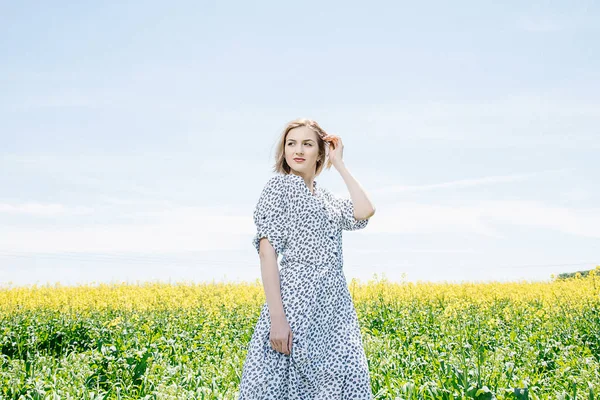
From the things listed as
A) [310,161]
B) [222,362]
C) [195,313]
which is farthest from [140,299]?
[310,161]

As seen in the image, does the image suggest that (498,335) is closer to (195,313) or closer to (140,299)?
(195,313)

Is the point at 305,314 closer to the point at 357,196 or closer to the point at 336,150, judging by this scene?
the point at 357,196

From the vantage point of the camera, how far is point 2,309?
9.65m

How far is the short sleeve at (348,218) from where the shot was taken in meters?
3.28

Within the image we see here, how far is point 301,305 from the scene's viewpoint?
288cm

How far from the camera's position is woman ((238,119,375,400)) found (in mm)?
2855

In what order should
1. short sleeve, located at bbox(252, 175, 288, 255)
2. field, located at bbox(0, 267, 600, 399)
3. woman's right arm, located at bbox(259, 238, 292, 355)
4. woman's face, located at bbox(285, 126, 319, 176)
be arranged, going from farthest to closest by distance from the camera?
field, located at bbox(0, 267, 600, 399), woman's face, located at bbox(285, 126, 319, 176), short sleeve, located at bbox(252, 175, 288, 255), woman's right arm, located at bbox(259, 238, 292, 355)

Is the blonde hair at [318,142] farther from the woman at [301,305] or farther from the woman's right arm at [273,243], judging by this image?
the woman's right arm at [273,243]

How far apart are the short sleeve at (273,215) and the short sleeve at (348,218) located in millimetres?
406

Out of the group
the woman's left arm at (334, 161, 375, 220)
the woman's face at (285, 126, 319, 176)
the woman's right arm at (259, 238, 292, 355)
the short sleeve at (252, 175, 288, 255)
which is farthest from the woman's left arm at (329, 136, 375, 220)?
the woman's right arm at (259, 238, 292, 355)

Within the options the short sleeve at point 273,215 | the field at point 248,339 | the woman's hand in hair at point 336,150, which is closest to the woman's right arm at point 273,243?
the short sleeve at point 273,215

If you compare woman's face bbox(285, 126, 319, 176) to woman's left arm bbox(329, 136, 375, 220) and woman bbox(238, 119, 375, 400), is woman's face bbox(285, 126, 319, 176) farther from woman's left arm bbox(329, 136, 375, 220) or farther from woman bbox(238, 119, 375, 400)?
woman's left arm bbox(329, 136, 375, 220)

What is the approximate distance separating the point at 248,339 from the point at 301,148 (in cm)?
477

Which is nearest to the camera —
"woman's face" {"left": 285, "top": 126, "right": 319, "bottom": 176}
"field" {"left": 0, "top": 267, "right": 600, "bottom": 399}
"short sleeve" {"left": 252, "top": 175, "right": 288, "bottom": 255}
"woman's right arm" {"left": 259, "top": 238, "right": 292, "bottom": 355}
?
"woman's right arm" {"left": 259, "top": 238, "right": 292, "bottom": 355}
